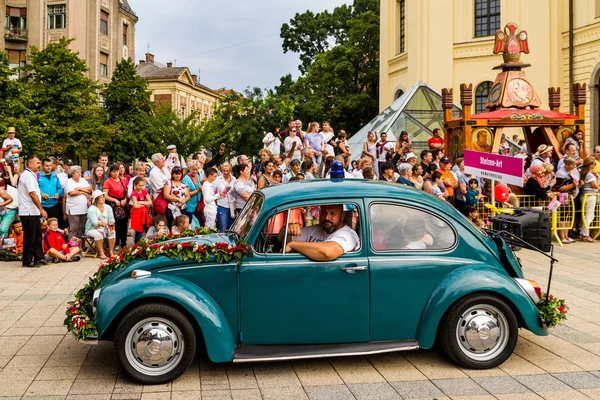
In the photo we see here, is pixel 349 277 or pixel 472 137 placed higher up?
pixel 472 137

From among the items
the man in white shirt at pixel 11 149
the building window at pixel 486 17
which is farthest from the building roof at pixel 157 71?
the man in white shirt at pixel 11 149

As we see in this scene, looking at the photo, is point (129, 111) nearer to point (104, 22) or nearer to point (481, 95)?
point (104, 22)

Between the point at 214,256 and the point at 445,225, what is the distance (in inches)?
82.7

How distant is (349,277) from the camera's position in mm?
5805

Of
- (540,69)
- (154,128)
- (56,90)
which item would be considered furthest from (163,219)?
(154,128)

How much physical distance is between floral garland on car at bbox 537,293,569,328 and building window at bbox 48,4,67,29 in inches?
2209

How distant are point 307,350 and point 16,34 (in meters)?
55.4

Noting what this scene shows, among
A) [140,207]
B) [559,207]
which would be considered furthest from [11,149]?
[559,207]

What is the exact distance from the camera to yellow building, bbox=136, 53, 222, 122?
305ft

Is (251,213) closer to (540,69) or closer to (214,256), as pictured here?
(214,256)

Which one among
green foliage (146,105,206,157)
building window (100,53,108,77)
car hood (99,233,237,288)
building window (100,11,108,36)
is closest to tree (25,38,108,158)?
building window (100,53,108,77)

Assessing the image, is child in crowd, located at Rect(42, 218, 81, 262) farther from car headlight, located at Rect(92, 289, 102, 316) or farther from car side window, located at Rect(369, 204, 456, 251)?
car side window, located at Rect(369, 204, 456, 251)

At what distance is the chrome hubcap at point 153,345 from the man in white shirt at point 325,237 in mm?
1217

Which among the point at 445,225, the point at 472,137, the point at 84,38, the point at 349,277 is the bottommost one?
the point at 349,277
